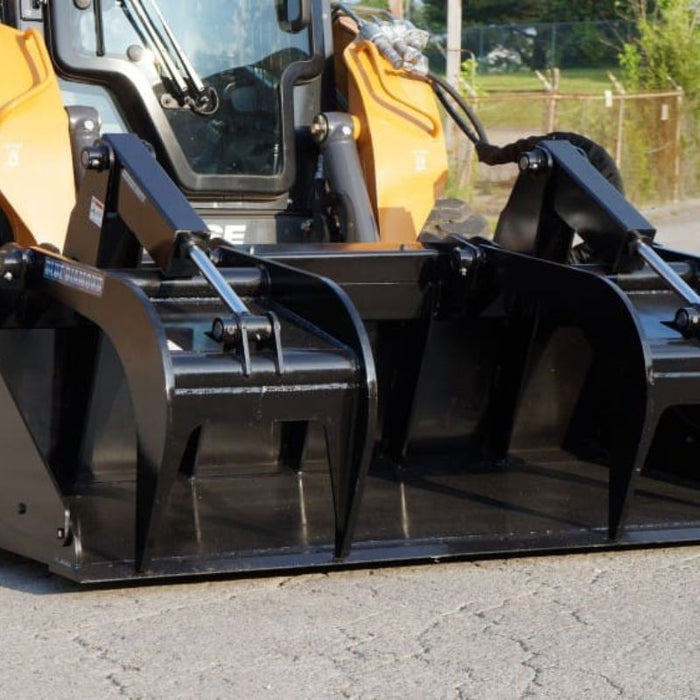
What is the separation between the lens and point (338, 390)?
4.47 m

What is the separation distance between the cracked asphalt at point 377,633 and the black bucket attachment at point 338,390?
0.29 feet

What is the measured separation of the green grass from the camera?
123 ft

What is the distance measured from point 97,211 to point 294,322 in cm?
79

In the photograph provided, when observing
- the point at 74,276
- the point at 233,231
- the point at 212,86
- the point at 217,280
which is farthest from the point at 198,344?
the point at 212,86

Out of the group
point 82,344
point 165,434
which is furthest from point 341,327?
point 82,344

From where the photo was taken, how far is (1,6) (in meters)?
6.35

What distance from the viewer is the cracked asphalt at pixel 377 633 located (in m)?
3.82

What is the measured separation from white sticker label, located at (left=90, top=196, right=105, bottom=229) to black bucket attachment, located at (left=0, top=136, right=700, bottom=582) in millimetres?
11

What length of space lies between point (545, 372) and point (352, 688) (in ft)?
7.29

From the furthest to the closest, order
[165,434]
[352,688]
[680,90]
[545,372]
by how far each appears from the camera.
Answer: [680,90] < [545,372] < [165,434] < [352,688]

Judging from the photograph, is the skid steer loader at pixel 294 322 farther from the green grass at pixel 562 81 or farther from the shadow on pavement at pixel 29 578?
the green grass at pixel 562 81

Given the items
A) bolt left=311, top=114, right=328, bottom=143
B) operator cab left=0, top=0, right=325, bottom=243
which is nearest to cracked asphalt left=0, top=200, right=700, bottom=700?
operator cab left=0, top=0, right=325, bottom=243

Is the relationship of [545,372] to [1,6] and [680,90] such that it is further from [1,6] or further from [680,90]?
[680,90]

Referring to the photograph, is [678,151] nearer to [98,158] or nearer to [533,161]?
[533,161]
